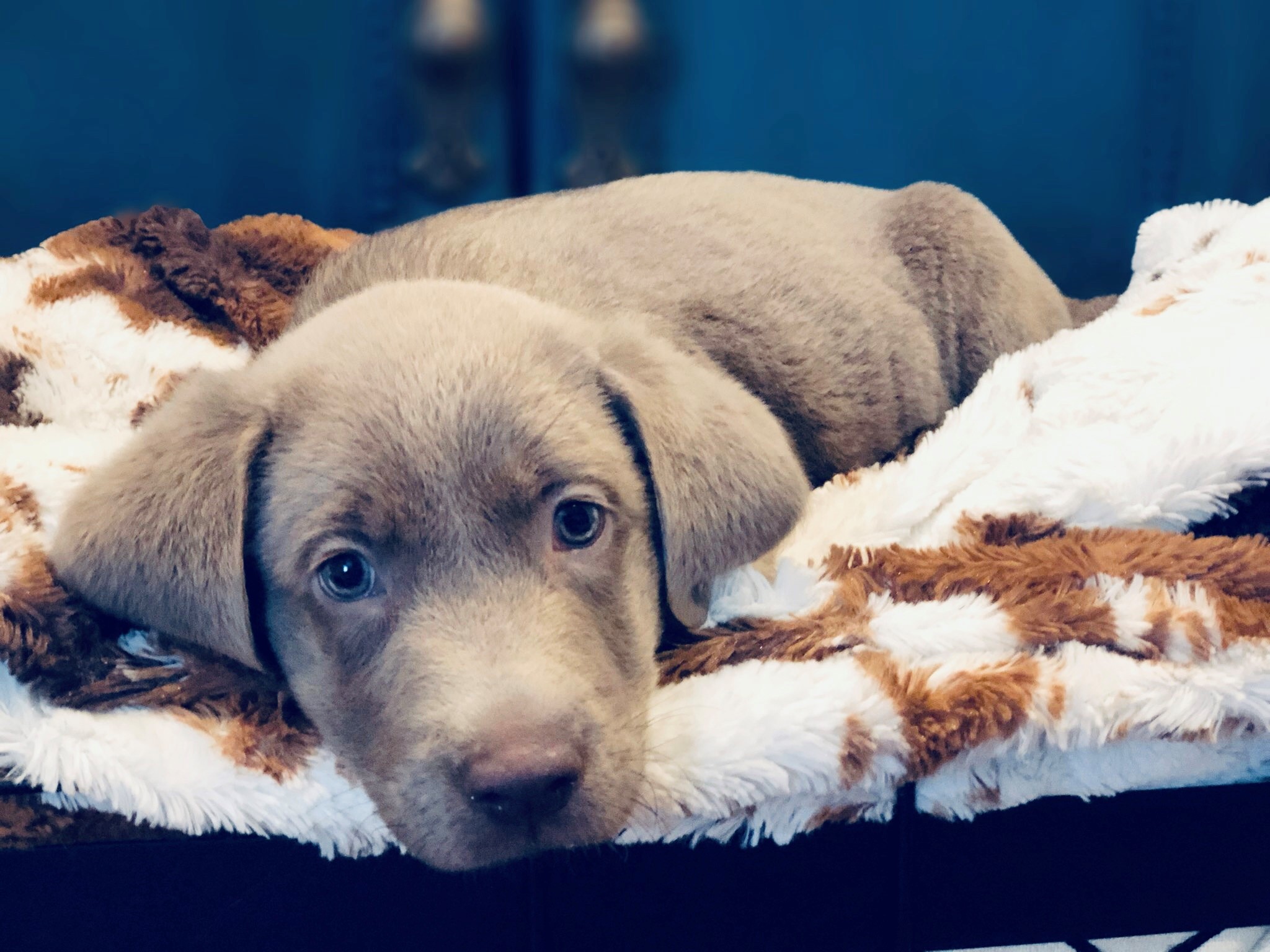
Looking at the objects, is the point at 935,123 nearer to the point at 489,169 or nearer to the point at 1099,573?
the point at 489,169

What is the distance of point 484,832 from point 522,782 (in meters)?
0.08

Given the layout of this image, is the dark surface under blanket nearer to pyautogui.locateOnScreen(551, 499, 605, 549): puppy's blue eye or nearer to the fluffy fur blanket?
the fluffy fur blanket

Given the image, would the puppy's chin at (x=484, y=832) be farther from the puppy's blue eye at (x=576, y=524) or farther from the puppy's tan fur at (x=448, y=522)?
the puppy's blue eye at (x=576, y=524)

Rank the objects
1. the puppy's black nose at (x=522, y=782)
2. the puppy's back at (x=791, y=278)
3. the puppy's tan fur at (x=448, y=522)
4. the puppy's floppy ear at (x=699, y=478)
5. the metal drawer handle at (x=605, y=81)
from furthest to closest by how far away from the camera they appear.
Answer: the metal drawer handle at (x=605, y=81) < the puppy's back at (x=791, y=278) < the puppy's floppy ear at (x=699, y=478) < the puppy's tan fur at (x=448, y=522) < the puppy's black nose at (x=522, y=782)

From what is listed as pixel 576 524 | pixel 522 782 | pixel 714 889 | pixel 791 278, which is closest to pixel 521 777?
pixel 522 782

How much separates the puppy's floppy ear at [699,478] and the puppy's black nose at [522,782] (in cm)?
45

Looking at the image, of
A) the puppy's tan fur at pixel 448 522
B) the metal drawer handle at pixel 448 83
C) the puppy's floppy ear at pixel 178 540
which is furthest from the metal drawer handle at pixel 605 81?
the puppy's floppy ear at pixel 178 540

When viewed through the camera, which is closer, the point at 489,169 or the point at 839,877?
the point at 839,877

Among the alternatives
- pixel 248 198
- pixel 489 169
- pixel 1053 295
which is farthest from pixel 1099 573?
pixel 248 198

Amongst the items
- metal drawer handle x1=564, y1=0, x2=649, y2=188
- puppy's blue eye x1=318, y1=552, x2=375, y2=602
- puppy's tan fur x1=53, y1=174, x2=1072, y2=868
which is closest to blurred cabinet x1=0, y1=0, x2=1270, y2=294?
metal drawer handle x1=564, y1=0, x2=649, y2=188

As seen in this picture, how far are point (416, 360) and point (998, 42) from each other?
9.00 feet

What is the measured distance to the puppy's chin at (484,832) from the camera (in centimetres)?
122

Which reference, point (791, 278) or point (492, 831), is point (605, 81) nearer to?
point (791, 278)

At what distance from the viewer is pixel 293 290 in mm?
2898
